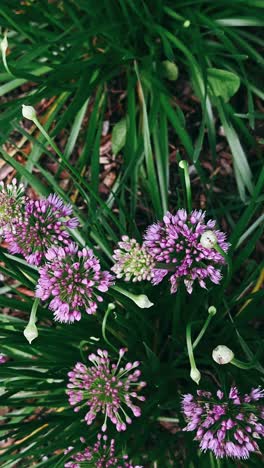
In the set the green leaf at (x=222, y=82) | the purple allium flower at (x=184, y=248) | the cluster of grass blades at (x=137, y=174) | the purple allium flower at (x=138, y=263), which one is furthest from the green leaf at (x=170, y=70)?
the purple allium flower at (x=138, y=263)

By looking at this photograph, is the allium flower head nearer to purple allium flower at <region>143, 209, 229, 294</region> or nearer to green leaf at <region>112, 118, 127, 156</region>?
purple allium flower at <region>143, 209, 229, 294</region>

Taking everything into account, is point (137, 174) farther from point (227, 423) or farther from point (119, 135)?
point (227, 423)

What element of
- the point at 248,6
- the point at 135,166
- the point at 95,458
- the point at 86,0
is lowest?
the point at 95,458

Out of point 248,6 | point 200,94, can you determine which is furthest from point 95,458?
point 248,6

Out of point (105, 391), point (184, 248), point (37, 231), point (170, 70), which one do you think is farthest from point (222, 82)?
point (105, 391)

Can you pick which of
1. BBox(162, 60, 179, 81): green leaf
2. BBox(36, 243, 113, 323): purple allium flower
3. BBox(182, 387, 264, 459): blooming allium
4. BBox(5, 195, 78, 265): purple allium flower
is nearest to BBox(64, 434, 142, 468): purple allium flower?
BBox(182, 387, 264, 459): blooming allium

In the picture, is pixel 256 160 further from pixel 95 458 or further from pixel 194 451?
pixel 95 458
